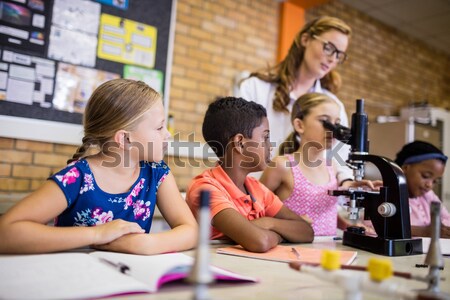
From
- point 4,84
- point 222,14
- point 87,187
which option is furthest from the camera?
point 222,14

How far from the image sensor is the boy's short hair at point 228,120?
1557mm

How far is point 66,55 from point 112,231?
2.45 m

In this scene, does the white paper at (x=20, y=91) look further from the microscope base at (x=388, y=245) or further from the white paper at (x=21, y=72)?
the microscope base at (x=388, y=245)

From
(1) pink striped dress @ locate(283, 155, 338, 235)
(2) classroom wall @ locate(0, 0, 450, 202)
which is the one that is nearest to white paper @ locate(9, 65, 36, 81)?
(2) classroom wall @ locate(0, 0, 450, 202)

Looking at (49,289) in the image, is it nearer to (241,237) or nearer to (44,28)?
(241,237)

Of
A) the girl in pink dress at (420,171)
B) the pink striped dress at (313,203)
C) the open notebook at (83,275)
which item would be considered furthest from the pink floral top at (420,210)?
the open notebook at (83,275)

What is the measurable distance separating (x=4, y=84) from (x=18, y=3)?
586 mm

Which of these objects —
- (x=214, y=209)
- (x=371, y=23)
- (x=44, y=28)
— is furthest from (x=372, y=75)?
(x=214, y=209)

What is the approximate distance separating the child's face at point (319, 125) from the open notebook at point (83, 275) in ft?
3.64

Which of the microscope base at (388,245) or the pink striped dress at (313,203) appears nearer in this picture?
the microscope base at (388,245)

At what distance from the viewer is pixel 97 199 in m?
1.23

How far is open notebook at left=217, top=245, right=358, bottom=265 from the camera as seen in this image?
107 centimetres

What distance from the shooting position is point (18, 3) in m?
2.89

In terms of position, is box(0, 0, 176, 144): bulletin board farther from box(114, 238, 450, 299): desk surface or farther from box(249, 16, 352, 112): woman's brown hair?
box(114, 238, 450, 299): desk surface
